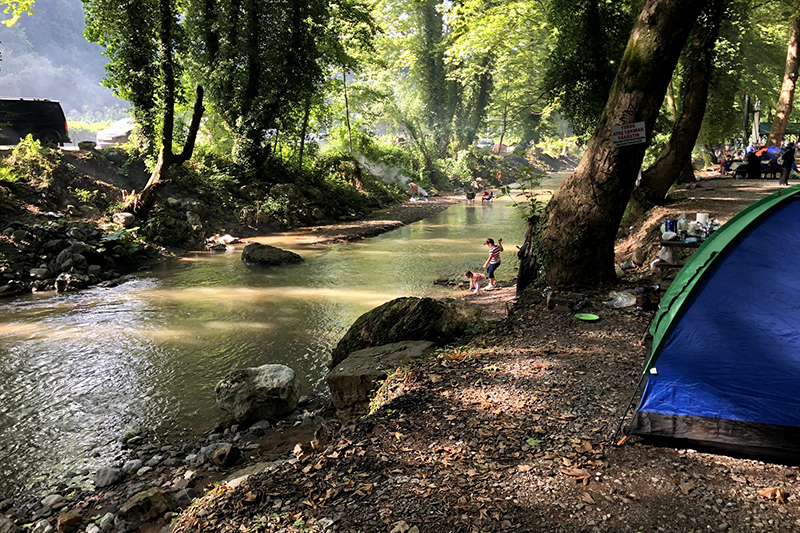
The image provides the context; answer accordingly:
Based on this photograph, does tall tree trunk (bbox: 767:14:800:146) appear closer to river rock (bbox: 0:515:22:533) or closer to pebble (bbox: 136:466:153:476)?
pebble (bbox: 136:466:153:476)

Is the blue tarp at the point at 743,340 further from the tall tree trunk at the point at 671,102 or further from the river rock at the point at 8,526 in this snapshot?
the tall tree trunk at the point at 671,102

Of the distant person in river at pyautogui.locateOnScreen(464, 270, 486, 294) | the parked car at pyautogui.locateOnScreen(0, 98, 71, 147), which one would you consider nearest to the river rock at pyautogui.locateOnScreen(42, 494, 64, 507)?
the distant person in river at pyautogui.locateOnScreen(464, 270, 486, 294)

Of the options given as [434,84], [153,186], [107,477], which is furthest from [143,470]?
[434,84]

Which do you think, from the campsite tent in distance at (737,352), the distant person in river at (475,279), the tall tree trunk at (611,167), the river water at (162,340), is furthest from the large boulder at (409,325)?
the distant person in river at (475,279)

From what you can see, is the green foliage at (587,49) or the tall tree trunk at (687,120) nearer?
the tall tree trunk at (687,120)

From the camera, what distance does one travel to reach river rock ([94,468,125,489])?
4543 millimetres

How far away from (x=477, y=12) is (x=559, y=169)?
46057 mm

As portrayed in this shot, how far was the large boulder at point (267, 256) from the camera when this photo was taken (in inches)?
538

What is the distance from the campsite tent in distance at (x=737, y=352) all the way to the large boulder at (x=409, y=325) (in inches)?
112

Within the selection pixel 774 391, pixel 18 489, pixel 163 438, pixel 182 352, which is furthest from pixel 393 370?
pixel 182 352

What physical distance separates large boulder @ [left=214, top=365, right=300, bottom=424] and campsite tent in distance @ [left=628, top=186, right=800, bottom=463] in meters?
3.65

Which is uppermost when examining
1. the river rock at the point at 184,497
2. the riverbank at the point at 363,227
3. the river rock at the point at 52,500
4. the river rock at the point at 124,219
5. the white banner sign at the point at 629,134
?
the white banner sign at the point at 629,134

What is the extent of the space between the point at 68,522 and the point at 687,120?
44.9 feet

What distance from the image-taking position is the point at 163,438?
17.6 feet
